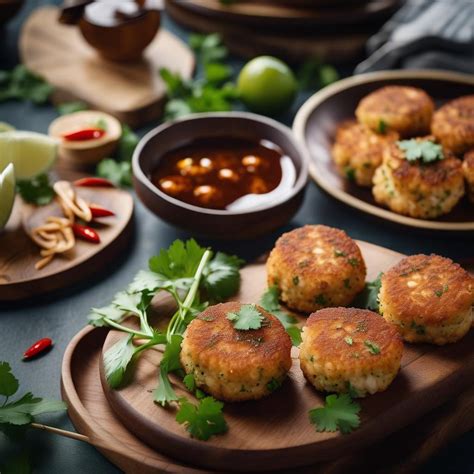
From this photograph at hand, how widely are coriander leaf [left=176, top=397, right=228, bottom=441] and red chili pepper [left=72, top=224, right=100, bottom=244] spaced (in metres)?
1.40

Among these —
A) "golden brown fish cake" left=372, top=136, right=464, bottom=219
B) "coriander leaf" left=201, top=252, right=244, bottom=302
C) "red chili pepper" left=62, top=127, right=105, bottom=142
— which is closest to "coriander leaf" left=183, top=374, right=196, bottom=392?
"coriander leaf" left=201, top=252, right=244, bottom=302

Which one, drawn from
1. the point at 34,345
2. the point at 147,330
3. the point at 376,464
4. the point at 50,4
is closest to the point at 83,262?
the point at 34,345

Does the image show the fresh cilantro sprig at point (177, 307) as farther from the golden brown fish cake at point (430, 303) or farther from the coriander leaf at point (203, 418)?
the golden brown fish cake at point (430, 303)

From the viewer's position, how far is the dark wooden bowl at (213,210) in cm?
377

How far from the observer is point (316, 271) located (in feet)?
10.8

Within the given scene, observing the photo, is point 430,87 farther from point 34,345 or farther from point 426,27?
point 34,345

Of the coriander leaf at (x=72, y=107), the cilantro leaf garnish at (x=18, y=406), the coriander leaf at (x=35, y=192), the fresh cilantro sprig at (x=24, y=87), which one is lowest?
the fresh cilantro sprig at (x=24, y=87)

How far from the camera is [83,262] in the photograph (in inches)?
148

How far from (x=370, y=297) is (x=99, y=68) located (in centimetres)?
280

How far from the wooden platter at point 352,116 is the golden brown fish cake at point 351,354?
3.37 ft

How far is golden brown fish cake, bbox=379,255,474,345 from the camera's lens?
3053mm

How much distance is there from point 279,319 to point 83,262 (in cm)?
106

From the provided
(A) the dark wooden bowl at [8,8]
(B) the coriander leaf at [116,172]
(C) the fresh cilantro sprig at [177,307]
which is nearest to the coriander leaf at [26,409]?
(C) the fresh cilantro sprig at [177,307]

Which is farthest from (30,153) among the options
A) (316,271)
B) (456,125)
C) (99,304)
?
(456,125)
